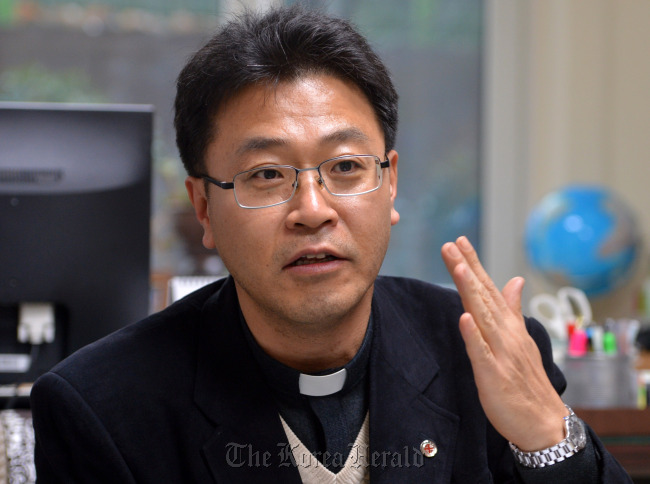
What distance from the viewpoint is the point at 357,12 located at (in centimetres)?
395

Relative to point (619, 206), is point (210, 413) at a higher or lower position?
lower

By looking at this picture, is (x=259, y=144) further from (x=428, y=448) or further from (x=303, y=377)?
(x=428, y=448)

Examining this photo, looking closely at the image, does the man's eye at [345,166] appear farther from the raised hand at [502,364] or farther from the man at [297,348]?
the raised hand at [502,364]

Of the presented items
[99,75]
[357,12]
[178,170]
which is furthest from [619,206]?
[99,75]

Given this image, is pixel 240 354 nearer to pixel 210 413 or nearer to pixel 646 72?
pixel 210 413

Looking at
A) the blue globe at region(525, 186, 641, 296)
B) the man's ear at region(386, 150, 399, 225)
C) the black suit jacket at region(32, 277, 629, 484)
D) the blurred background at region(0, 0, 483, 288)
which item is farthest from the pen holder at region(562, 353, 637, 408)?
the blurred background at region(0, 0, 483, 288)

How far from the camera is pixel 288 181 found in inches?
43.0

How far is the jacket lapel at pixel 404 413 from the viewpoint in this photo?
1.14 m

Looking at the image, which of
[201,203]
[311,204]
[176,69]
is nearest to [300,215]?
[311,204]

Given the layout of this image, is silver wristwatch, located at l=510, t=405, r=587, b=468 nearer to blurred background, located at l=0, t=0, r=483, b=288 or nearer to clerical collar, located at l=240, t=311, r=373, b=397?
clerical collar, located at l=240, t=311, r=373, b=397

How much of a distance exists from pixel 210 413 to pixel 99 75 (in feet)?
10.1

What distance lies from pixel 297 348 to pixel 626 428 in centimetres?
95

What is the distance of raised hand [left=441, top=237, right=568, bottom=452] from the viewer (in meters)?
1.07

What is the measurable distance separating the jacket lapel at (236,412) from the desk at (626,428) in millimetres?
894
